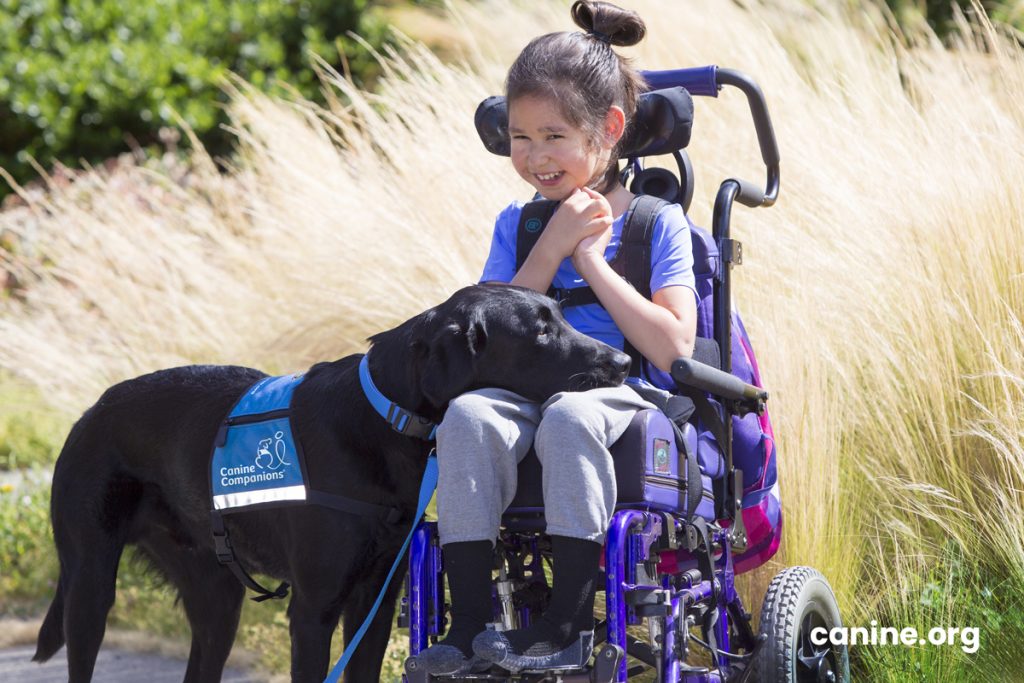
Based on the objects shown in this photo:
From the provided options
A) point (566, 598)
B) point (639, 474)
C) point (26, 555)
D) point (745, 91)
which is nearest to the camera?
point (566, 598)

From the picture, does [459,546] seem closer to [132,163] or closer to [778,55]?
[778,55]

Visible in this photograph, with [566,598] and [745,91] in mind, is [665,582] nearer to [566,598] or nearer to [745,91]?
[566,598]

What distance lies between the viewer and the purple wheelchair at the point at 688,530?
2.46m

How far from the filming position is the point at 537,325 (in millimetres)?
2744

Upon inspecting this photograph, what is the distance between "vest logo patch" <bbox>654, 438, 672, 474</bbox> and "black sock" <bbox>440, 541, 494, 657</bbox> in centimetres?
38

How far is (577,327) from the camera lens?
9.87 feet

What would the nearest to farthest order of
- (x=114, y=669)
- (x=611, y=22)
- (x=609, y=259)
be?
1. (x=609, y=259)
2. (x=611, y=22)
3. (x=114, y=669)

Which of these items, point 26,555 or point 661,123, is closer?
point 661,123

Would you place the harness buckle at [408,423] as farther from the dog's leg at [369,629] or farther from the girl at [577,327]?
the dog's leg at [369,629]

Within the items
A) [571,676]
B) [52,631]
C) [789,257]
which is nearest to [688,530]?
[571,676]

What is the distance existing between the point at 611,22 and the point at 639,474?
122 centimetres

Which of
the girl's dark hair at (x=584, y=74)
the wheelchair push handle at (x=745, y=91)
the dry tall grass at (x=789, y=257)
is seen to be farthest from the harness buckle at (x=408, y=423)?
the dry tall grass at (x=789, y=257)

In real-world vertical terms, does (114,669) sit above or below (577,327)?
below

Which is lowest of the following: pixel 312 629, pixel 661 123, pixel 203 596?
pixel 203 596
